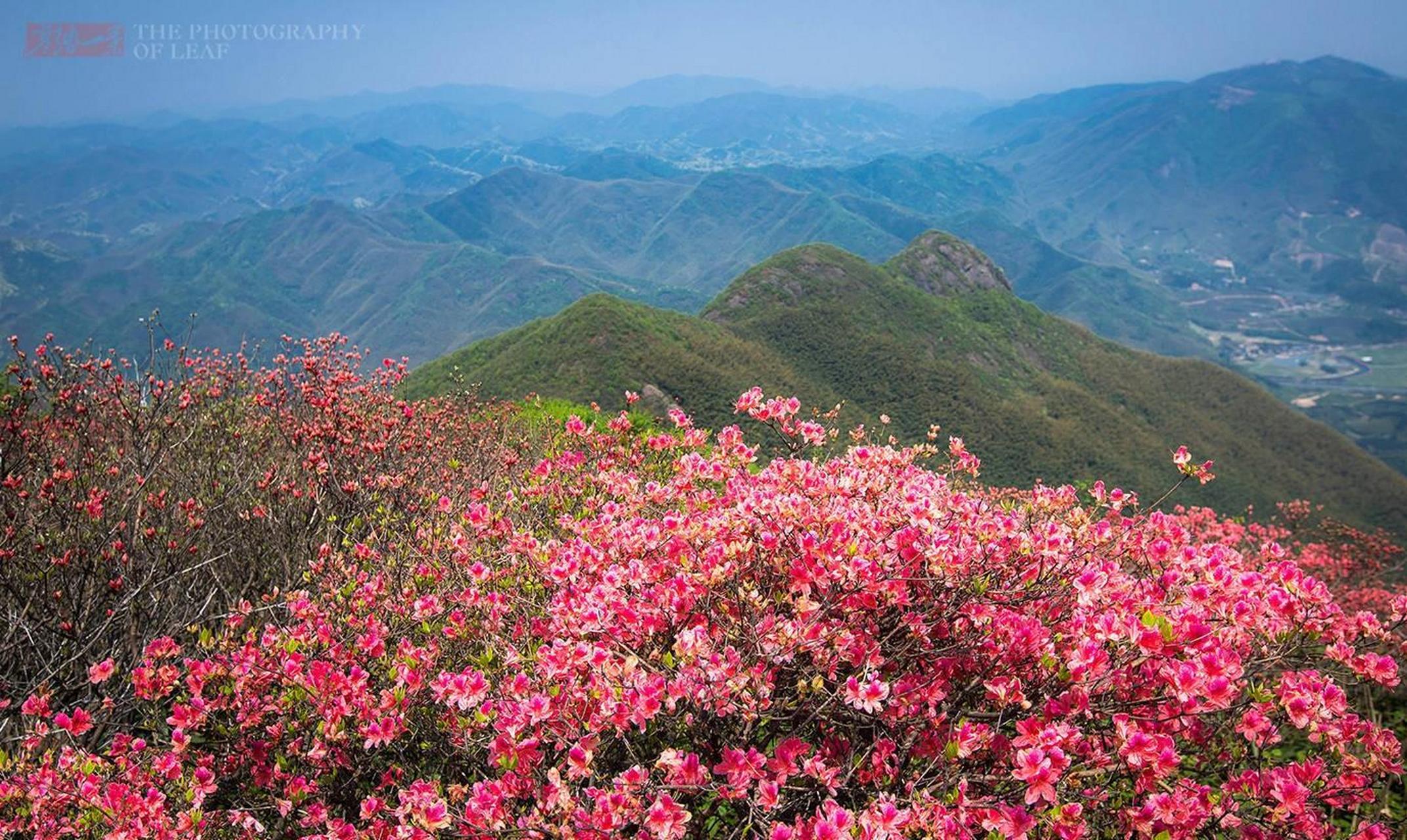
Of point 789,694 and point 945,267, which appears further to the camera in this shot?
point 945,267

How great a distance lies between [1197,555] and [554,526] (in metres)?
3.09

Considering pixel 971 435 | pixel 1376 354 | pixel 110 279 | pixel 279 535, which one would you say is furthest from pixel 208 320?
pixel 1376 354

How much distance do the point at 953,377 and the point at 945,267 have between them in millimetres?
27847

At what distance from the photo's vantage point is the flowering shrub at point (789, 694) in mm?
2188

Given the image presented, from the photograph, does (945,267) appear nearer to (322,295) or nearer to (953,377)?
(953,377)

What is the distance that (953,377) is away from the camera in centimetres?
5519

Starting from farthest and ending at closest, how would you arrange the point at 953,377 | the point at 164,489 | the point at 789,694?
the point at 953,377, the point at 164,489, the point at 789,694

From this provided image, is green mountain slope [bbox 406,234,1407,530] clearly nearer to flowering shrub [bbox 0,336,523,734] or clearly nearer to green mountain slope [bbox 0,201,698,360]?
flowering shrub [bbox 0,336,523,734]

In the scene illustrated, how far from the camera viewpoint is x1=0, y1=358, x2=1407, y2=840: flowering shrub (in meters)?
2.19

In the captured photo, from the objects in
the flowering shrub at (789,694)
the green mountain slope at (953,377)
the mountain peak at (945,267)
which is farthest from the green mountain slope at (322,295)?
the flowering shrub at (789,694)

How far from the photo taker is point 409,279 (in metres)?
185

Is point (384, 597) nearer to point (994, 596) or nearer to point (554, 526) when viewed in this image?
point (554, 526)

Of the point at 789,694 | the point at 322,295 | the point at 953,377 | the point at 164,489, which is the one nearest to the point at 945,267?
the point at 953,377

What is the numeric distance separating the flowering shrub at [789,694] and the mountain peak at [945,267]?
76918 mm
